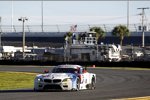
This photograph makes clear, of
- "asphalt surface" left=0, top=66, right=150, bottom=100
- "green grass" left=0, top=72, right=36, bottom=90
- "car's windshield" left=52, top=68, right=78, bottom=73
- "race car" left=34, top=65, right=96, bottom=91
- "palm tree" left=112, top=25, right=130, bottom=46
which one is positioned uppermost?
"palm tree" left=112, top=25, right=130, bottom=46

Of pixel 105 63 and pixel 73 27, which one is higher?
pixel 73 27

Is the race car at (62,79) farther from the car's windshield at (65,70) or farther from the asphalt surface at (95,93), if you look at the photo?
the asphalt surface at (95,93)

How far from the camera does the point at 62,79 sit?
19.1m

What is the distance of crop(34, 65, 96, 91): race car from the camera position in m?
19.1

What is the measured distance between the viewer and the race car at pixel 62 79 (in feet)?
62.8

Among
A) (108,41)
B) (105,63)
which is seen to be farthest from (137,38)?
(105,63)

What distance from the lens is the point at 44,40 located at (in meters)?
123

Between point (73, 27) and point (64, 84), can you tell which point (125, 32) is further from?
A: point (64, 84)

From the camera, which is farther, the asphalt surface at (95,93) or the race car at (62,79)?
the race car at (62,79)

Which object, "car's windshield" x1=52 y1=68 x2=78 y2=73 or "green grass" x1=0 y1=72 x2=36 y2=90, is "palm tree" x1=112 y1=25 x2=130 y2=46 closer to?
"green grass" x1=0 y1=72 x2=36 y2=90

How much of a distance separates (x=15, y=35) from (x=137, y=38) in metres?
32.1

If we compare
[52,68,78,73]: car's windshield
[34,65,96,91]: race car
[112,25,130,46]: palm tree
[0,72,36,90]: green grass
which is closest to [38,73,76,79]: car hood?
[34,65,96,91]: race car

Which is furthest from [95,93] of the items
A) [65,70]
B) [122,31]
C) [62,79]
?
[122,31]

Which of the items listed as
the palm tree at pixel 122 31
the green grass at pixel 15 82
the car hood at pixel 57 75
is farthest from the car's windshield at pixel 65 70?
the palm tree at pixel 122 31
